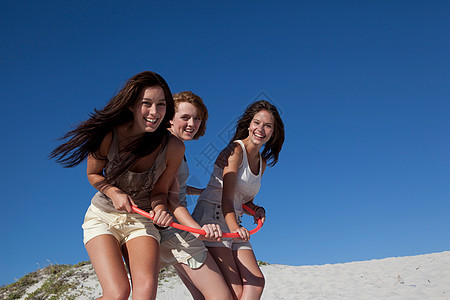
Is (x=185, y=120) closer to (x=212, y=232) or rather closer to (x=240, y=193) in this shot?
(x=240, y=193)

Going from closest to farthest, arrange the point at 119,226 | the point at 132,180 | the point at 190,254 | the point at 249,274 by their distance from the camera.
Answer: the point at 119,226 → the point at 132,180 → the point at 190,254 → the point at 249,274

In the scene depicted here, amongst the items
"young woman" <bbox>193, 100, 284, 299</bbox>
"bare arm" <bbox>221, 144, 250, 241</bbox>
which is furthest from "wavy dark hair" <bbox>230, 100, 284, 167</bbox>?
"bare arm" <bbox>221, 144, 250, 241</bbox>

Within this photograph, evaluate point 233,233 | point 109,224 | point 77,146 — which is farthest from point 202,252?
point 77,146

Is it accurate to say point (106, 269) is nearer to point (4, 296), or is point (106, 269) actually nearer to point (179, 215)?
point (179, 215)

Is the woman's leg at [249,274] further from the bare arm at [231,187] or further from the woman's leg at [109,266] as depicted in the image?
the woman's leg at [109,266]

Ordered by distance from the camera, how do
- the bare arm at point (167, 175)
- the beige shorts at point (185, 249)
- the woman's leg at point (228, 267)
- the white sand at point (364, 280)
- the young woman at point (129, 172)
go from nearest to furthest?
the young woman at point (129, 172), the bare arm at point (167, 175), the beige shorts at point (185, 249), the woman's leg at point (228, 267), the white sand at point (364, 280)

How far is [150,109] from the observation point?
346 cm

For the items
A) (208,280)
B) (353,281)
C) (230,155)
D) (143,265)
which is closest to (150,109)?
(230,155)

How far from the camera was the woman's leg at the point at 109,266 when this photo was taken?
10.6ft

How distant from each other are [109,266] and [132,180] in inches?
29.4

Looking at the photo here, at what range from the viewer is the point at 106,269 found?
3.30m

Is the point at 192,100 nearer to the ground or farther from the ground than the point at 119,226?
Answer: farther from the ground

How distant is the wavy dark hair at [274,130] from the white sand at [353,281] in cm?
628

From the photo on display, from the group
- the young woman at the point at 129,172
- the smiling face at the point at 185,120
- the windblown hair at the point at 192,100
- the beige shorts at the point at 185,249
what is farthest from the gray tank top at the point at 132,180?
the windblown hair at the point at 192,100
